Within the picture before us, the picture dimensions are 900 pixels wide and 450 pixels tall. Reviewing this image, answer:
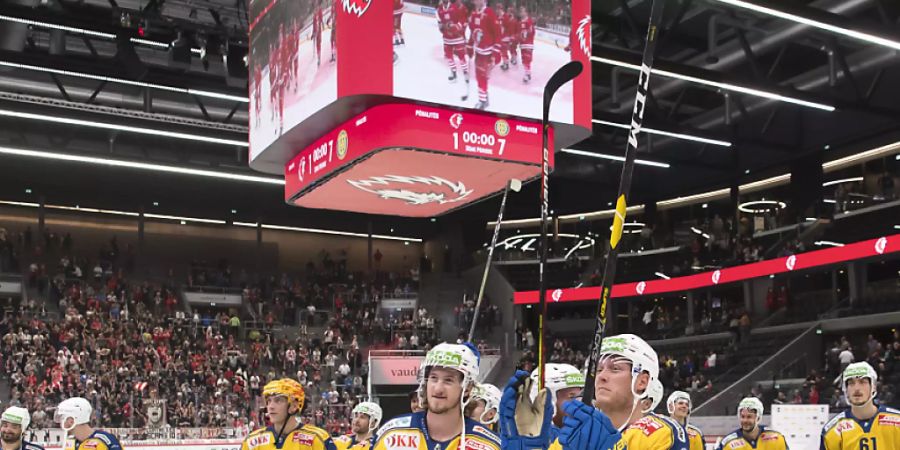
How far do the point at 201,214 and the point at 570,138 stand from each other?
30.7m

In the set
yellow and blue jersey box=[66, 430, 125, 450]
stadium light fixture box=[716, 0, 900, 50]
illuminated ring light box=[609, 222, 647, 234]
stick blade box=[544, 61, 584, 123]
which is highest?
stadium light fixture box=[716, 0, 900, 50]

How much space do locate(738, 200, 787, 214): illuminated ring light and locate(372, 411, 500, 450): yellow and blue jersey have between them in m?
27.6

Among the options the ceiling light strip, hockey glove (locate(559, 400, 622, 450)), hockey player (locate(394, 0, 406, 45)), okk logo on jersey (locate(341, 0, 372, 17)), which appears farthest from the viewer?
the ceiling light strip

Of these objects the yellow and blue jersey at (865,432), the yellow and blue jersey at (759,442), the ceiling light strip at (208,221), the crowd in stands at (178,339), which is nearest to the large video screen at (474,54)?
the yellow and blue jersey at (865,432)

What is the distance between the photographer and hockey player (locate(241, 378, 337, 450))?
8023mm

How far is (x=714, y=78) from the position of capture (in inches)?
722

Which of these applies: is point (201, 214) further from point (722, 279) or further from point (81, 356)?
point (722, 279)

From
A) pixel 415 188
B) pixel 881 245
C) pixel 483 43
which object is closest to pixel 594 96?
pixel 881 245

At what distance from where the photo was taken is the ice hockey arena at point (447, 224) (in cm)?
830

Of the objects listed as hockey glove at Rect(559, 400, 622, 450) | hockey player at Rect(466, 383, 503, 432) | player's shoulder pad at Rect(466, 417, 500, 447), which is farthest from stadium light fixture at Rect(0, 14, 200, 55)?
hockey glove at Rect(559, 400, 622, 450)

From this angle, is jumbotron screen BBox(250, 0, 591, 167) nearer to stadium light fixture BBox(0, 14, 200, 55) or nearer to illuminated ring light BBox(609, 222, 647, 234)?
stadium light fixture BBox(0, 14, 200, 55)

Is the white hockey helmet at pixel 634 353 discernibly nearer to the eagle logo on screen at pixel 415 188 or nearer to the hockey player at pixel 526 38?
the hockey player at pixel 526 38

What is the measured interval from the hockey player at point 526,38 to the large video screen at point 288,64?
1.68 metres

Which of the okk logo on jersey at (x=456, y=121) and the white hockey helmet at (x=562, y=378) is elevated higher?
the okk logo on jersey at (x=456, y=121)
